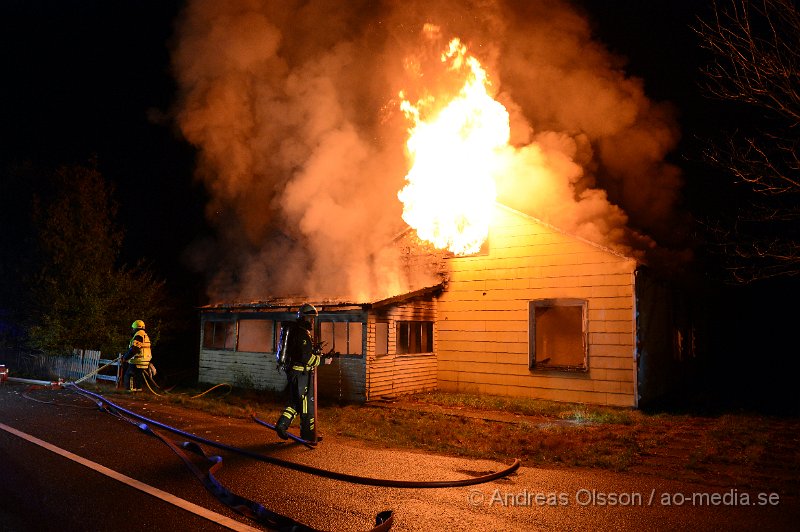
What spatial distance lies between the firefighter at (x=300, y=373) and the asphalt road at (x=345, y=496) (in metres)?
0.32

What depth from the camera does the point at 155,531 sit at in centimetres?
410

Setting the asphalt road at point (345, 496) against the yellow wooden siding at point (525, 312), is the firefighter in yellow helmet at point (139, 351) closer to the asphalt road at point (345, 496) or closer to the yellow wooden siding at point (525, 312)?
the asphalt road at point (345, 496)

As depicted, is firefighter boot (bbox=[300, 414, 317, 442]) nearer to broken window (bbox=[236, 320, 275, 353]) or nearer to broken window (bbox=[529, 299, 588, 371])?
broken window (bbox=[236, 320, 275, 353])

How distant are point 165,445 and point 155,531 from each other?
3.20 metres

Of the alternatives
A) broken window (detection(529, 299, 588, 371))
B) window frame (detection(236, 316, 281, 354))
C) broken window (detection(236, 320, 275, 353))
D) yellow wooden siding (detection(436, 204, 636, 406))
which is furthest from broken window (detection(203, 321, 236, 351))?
broken window (detection(529, 299, 588, 371))

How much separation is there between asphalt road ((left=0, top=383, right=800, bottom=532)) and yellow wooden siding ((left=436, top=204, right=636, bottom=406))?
588 centimetres

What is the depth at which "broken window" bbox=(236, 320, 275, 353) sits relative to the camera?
1535 centimetres

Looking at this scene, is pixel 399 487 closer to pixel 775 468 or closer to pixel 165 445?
pixel 165 445

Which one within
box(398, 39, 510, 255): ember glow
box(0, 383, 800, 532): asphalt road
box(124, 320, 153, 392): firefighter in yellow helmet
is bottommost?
box(0, 383, 800, 532): asphalt road

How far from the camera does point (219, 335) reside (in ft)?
53.1

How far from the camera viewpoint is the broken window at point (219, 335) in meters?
15.8

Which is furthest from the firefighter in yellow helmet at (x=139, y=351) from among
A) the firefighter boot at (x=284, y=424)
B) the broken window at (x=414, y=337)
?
the firefighter boot at (x=284, y=424)

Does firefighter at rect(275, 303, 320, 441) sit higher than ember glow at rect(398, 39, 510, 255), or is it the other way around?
ember glow at rect(398, 39, 510, 255)

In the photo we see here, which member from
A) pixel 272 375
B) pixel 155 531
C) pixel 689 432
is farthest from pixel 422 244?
pixel 155 531
